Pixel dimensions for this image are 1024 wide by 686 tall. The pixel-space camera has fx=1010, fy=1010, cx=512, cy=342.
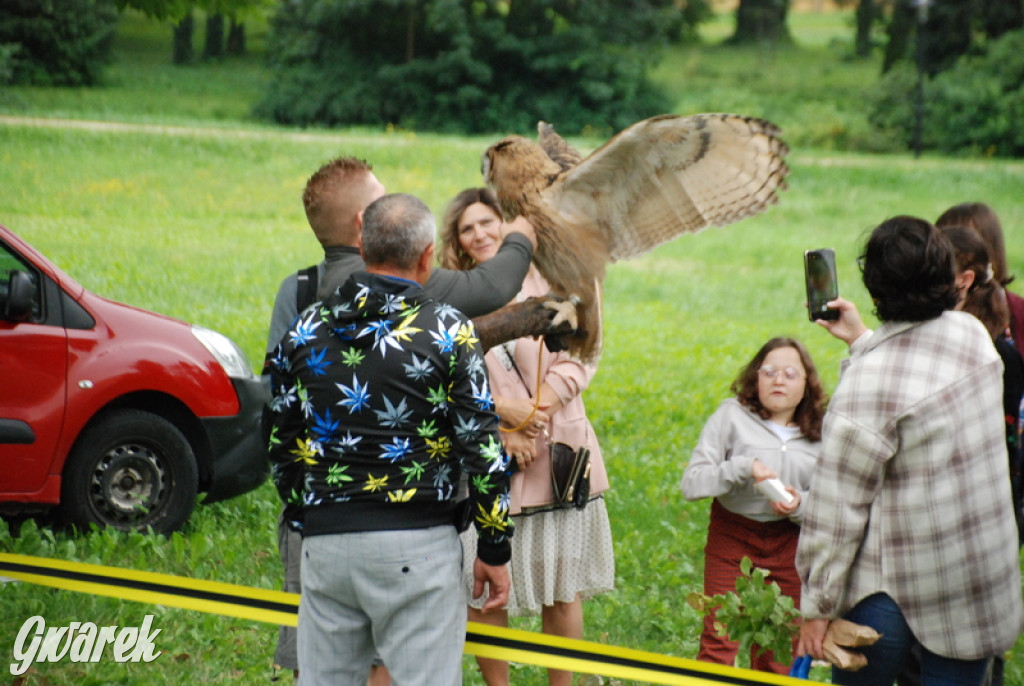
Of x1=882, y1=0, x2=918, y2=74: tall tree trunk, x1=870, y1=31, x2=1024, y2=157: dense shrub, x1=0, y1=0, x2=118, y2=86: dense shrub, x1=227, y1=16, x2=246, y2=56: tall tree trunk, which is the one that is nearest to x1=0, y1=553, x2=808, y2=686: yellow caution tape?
x1=0, y1=0, x2=118, y2=86: dense shrub

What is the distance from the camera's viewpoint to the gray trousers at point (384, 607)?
2498 mm

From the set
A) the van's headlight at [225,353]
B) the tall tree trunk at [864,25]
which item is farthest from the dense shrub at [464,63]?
the tall tree trunk at [864,25]

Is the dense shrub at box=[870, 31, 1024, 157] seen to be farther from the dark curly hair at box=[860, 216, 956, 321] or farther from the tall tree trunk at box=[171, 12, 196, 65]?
the dark curly hair at box=[860, 216, 956, 321]

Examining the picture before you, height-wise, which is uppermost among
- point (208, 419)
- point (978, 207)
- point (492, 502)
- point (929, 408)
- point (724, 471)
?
point (978, 207)

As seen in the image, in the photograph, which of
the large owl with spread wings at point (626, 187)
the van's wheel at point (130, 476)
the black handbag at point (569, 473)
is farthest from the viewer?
the van's wheel at point (130, 476)

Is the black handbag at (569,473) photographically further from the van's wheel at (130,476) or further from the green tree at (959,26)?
the green tree at (959,26)

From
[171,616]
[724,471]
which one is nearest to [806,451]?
[724,471]

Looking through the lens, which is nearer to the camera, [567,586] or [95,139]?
[567,586]

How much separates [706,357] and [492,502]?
7266mm

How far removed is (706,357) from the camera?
31.5 feet

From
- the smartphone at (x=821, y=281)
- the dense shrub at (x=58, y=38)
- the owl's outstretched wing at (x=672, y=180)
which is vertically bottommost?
the smartphone at (x=821, y=281)

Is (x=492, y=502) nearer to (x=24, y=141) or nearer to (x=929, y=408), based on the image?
(x=929, y=408)

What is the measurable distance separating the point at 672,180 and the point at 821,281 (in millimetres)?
1096

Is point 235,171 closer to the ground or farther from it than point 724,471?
farther from it
